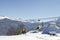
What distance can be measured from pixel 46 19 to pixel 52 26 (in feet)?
23.5

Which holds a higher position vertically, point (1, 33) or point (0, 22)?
point (0, 22)

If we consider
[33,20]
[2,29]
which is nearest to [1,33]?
[2,29]

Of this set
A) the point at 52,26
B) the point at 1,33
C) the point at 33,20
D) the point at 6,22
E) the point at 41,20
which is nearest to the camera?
the point at 1,33

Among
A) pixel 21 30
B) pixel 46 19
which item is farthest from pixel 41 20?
pixel 21 30

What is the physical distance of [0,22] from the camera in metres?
10.5

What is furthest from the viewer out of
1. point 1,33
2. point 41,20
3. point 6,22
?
point 41,20

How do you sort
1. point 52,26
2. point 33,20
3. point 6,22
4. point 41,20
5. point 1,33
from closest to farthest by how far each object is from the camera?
point 1,33, point 6,22, point 52,26, point 33,20, point 41,20

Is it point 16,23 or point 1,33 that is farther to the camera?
point 16,23

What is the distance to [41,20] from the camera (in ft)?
71.3

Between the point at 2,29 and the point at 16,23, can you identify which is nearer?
the point at 2,29

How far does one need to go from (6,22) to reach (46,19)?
1112 centimetres

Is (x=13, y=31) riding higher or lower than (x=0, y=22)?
lower

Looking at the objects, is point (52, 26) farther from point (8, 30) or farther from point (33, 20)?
point (33, 20)

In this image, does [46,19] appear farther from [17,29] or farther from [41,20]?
[17,29]
